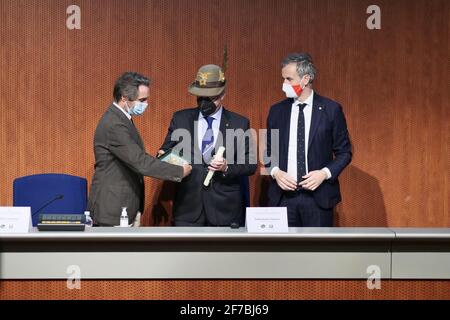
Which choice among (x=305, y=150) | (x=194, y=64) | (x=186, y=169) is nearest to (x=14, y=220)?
(x=186, y=169)

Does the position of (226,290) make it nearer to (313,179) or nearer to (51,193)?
(313,179)

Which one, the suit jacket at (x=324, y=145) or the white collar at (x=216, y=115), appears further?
the white collar at (x=216, y=115)

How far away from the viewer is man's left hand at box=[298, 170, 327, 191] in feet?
14.4

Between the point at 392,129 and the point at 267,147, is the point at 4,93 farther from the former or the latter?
the point at 392,129

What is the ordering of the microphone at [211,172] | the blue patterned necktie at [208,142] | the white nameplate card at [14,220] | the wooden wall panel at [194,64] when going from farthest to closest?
the wooden wall panel at [194,64] < the blue patterned necktie at [208,142] < the microphone at [211,172] < the white nameplate card at [14,220]

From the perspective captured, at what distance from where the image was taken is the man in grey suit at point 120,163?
14.1 feet

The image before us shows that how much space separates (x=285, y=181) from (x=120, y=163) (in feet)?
2.82

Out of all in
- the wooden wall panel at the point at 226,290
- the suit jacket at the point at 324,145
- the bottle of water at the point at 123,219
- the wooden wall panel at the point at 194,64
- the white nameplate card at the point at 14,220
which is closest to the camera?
the wooden wall panel at the point at 226,290

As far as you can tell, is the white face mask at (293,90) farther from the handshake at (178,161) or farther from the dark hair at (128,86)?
the dark hair at (128,86)

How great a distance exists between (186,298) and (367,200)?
2.80 m

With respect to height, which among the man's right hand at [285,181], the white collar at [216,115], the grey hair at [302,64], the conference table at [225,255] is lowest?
the conference table at [225,255]

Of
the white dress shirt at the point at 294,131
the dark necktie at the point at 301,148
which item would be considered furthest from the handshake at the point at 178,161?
the dark necktie at the point at 301,148

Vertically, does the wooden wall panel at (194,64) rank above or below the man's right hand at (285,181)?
above

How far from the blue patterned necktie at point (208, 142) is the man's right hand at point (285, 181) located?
1.32 ft
